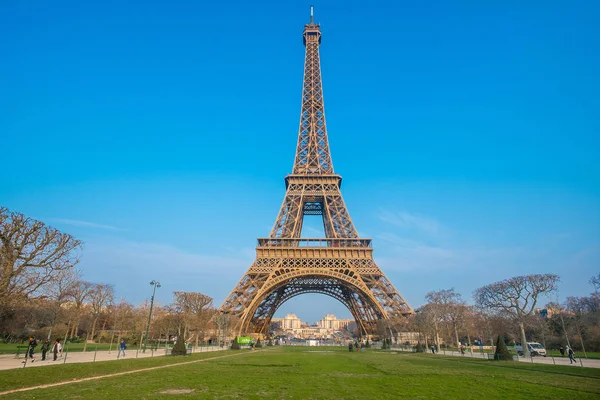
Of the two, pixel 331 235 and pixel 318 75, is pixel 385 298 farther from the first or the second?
pixel 318 75

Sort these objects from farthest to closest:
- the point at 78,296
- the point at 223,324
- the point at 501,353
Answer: the point at 78,296
the point at 223,324
the point at 501,353

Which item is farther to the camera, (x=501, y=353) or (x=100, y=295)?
(x=100, y=295)

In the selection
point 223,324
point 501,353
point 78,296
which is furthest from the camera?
point 78,296

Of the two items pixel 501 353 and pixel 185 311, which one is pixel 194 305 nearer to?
pixel 185 311

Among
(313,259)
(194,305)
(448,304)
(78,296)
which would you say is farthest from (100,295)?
(448,304)

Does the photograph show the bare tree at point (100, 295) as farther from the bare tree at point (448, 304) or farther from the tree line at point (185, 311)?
the bare tree at point (448, 304)

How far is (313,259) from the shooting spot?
156 feet

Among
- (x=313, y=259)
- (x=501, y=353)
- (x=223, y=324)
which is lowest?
(x=501, y=353)

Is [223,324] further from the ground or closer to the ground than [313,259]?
closer to the ground

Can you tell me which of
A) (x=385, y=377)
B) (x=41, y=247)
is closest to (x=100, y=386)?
(x=385, y=377)

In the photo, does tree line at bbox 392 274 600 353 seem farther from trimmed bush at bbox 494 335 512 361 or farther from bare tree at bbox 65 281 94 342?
bare tree at bbox 65 281 94 342

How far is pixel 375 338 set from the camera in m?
52.2

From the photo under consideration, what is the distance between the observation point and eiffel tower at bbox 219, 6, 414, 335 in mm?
43625

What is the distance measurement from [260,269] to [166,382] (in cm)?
3286
